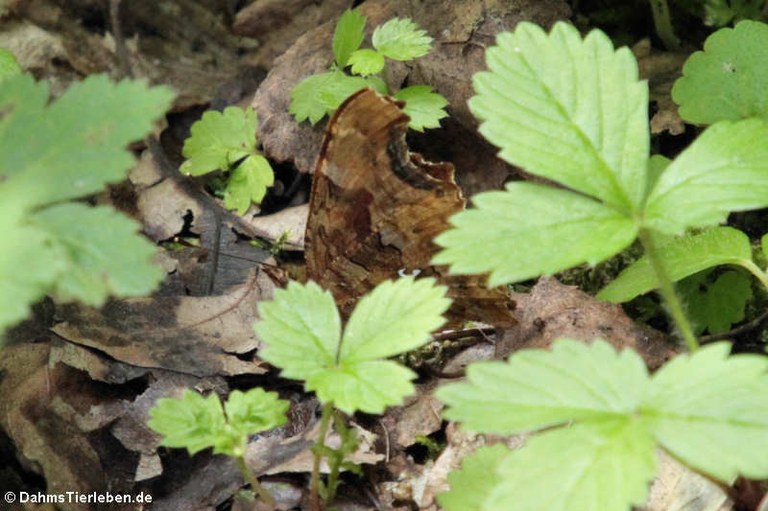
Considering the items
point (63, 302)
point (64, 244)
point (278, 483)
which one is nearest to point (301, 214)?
point (63, 302)

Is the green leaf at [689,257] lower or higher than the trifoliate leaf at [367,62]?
lower

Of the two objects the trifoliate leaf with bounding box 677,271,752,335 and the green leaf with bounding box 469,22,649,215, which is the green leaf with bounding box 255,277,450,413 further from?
the trifoliate leaf with bounding box 677,271,752,335

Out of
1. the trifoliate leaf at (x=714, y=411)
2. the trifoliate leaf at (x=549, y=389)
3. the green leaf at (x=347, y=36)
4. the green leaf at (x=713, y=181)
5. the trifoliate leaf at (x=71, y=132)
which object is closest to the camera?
the trifoliate leaf at (x=714, y=411)

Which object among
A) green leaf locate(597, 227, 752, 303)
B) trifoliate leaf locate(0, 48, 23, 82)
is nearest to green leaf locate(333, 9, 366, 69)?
trifoliate leaf locate(0, 48, 23, 82)

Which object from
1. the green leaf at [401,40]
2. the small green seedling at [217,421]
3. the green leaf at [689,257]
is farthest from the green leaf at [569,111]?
the green leaf at [401,40]

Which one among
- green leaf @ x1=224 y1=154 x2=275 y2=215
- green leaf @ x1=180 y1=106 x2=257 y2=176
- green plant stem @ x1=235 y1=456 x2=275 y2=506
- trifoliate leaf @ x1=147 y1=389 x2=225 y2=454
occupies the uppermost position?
green leaf @ x1=180 y1=106 x2=257 y2=176

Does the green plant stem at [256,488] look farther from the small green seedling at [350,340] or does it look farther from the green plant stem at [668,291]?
the green plant stem at [668,291]
